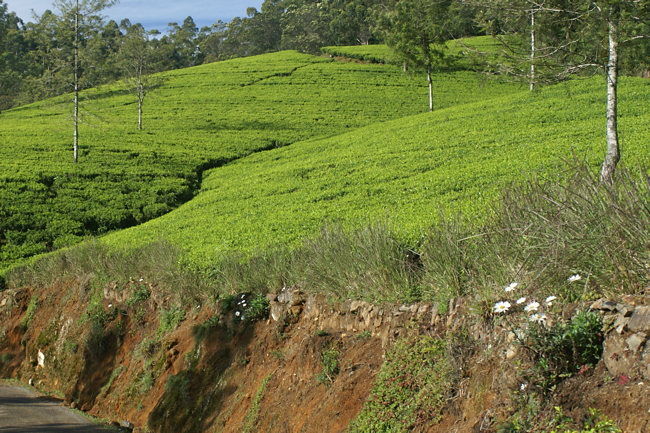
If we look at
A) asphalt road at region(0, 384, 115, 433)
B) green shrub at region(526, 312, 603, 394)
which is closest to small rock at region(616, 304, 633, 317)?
green shrub at region(526, 312, 603, 394)

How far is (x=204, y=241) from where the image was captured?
14227 mm

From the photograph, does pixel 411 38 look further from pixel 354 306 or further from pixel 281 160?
pixel 354 306

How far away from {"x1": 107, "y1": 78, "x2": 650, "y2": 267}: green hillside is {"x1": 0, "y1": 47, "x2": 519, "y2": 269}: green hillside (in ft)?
8.64

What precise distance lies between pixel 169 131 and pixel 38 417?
36049 mm

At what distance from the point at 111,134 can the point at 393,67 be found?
1391 inches

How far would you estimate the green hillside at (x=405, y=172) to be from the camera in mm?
13016

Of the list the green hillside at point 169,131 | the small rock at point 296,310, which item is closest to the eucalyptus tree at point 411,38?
the green hillside at point 169,131

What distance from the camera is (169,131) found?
43625 millimetres

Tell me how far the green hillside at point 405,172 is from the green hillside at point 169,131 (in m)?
2.63

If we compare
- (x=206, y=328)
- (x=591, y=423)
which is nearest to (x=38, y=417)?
(x=206, y=328)

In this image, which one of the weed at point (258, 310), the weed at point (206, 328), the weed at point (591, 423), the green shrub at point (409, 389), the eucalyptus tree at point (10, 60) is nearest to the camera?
the weed at point (591, 423)

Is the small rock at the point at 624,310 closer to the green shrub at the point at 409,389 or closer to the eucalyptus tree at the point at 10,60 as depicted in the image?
the green shrub at the point at 409,389

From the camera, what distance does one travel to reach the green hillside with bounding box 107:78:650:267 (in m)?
13.0

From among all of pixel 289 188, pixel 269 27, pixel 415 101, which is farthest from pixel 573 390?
pixel 269 27
